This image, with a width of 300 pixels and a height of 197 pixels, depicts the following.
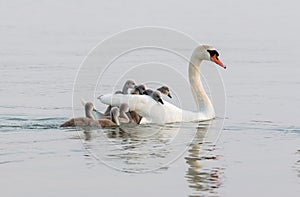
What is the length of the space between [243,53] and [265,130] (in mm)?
8774

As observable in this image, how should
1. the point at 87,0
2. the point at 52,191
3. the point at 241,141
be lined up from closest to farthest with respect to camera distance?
the point at 52,191 → the point at 241,141 → the point at 87,0

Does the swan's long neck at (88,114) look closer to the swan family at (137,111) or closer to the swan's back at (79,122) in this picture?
the swan family at (137,111)

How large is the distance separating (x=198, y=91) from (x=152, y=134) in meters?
2.26

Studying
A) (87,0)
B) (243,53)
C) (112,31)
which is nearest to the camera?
(243,53)

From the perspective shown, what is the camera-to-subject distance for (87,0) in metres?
37.3

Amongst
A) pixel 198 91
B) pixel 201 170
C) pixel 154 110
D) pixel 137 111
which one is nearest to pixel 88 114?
pixel 137 111

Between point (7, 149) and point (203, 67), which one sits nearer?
point (7, 149)

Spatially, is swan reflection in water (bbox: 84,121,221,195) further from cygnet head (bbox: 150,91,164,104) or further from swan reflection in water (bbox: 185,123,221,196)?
cygnet head (bbox: 150,91,164,104)

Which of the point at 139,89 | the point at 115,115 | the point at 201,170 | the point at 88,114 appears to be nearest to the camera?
the point at 201,170

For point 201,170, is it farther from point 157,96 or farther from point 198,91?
point 198,91

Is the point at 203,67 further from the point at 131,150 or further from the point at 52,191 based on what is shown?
the point at 52,191

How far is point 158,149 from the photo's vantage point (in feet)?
35.4

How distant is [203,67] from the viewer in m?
17.0

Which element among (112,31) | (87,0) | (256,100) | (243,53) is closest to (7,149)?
(256,100)
